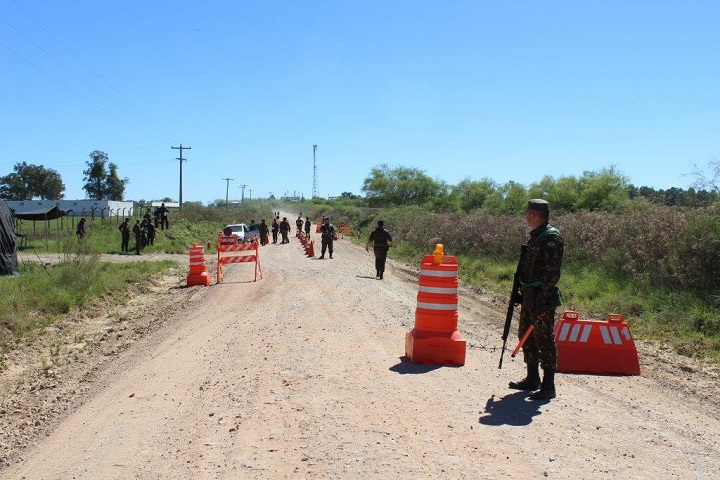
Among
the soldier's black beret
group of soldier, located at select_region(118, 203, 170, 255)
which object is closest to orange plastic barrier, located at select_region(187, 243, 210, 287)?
group of soldier, located at select_region(118, 203, 170, 255)

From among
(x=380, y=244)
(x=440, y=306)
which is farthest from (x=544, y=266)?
(x=380, y=244)

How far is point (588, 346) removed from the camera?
27.0 feet

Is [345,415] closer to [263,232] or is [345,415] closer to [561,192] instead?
[263,232]

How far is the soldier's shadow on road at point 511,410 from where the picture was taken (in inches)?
230

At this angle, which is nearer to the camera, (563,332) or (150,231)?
(563,332)

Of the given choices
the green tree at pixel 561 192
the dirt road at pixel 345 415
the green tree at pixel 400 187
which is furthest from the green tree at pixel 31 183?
the dirt road at pixel 345 415

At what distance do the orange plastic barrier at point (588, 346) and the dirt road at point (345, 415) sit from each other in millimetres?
301

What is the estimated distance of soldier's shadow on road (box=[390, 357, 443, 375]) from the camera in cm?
757

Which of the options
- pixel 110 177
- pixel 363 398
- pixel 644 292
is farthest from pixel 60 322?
pixel 110 177

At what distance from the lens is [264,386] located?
6.92 metres

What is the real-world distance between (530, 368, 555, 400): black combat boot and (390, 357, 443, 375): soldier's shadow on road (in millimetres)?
1478

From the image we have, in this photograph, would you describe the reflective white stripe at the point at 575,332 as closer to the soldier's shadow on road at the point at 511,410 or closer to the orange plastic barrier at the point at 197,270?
the soldier's shadow on road at the point at 511,410

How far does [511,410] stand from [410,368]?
1.76m

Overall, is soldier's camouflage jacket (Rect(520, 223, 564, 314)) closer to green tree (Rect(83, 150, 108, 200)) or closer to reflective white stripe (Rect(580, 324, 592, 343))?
reflective white stripe (Rect(580, 324, 592, 343))
